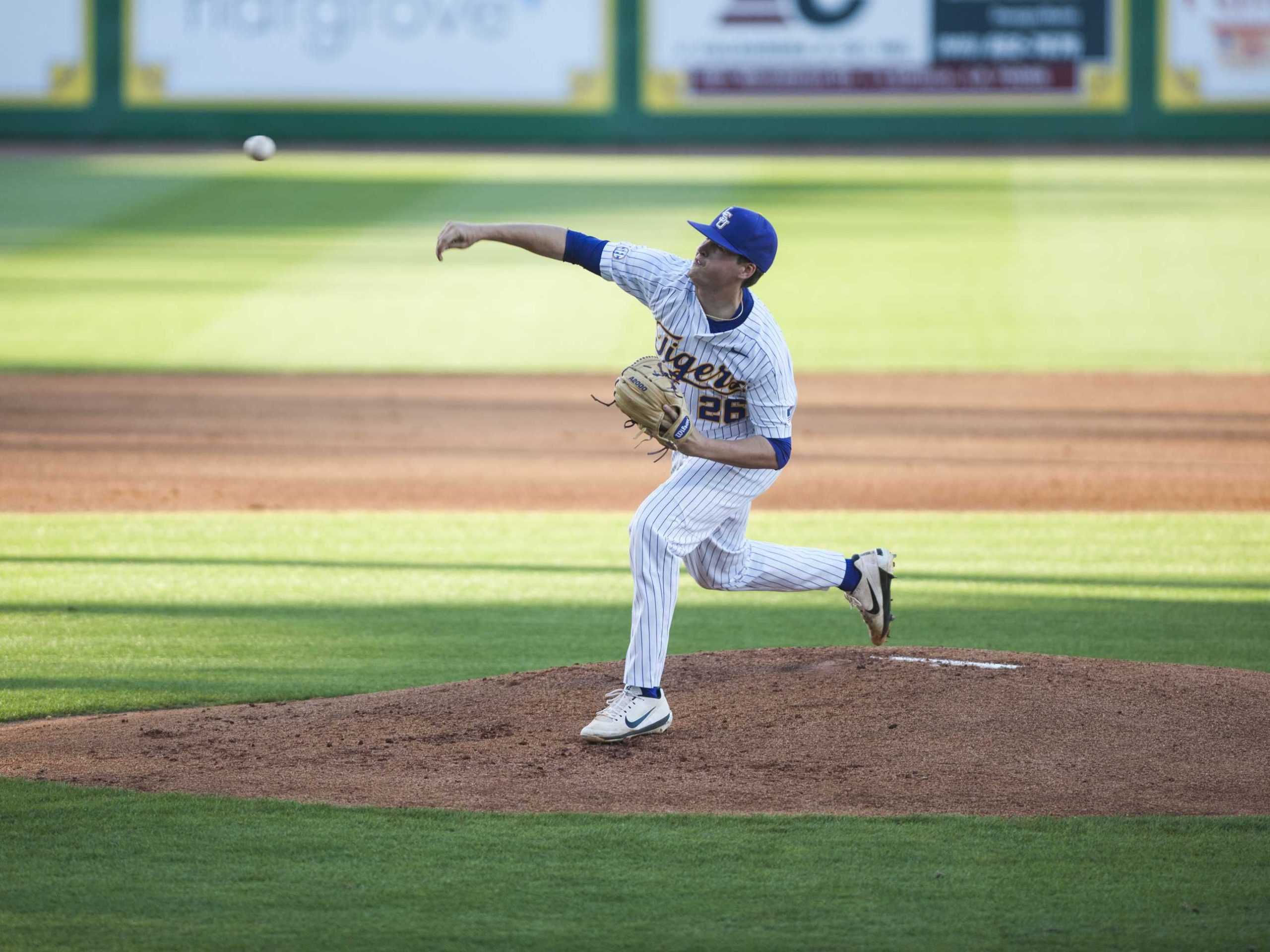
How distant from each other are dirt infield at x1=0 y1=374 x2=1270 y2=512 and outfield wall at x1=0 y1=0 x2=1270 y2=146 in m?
12.5

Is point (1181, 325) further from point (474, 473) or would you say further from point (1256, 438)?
point (474, 473)

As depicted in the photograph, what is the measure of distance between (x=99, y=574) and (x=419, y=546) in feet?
5.93

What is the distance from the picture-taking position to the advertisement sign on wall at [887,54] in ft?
86.6

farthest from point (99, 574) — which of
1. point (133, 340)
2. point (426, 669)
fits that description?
point (133, 340)

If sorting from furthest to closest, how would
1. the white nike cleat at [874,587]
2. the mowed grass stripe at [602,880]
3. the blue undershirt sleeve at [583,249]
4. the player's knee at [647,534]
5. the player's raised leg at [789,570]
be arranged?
the white nike cleat at [874,587] < the player's raised leg at [789,570] < the blue undershirt sleeve at [583,249] < the player's knee at [647,534] < the mowed grass stripe at [602,880]

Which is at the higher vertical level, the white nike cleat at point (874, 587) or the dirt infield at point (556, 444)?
the white nike cleat at point (874, 587)

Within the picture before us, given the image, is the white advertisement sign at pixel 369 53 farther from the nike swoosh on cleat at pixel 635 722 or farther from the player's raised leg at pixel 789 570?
the nike swoosh on cleat at pixel 635 722

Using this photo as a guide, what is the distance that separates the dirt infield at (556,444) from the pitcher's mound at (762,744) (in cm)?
491

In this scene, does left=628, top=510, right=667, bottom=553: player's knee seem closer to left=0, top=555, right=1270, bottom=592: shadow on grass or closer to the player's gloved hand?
the player's gloved hand

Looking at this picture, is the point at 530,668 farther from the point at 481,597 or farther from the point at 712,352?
the point at 712,352

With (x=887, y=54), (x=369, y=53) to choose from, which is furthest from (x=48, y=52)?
(x=887, y=54)

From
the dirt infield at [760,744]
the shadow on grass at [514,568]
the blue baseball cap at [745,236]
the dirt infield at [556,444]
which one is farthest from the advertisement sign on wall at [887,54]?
the blue baseball cap at [745,236]

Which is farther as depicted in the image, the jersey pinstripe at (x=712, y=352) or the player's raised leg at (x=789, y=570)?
the player's raised leg at (x=789, y=570)

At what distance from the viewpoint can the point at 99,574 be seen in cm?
854
